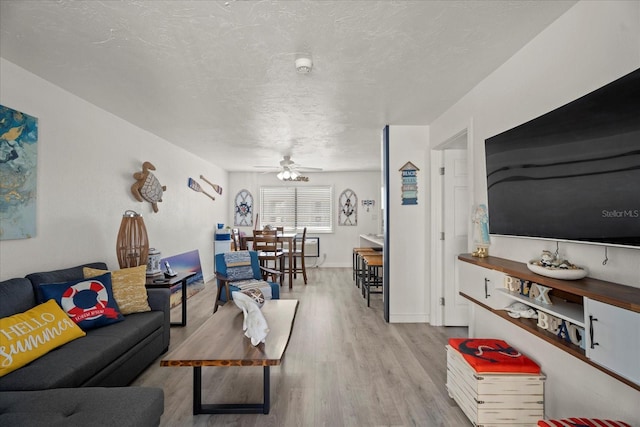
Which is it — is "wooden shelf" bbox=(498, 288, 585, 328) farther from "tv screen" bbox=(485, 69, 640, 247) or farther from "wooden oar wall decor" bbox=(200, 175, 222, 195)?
"wooden oar wall decor" bbox=(200, 175, 222, 195)

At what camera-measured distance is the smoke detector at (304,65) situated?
2.12 metres

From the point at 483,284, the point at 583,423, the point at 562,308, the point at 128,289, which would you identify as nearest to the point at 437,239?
the point at 483,284

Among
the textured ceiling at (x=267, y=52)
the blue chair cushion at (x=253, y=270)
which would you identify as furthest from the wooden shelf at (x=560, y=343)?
the blue chair cushion at (x=253, y=270)

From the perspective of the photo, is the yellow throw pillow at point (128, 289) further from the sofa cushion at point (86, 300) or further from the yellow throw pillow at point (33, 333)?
the yellow throw pillow at point (33, 333)

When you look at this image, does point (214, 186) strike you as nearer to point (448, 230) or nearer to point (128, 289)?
point (128, 289)

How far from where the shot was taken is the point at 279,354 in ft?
6.16

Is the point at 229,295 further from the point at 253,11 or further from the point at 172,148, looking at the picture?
the point at 253,11

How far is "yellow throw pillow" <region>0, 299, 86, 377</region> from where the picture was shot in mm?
1690

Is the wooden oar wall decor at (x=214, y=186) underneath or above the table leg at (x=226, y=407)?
above

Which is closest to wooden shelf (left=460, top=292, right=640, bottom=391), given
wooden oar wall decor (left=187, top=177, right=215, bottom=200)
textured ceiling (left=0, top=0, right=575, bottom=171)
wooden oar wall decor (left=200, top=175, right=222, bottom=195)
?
textured ceiling (left=0, top=0, right=575, bottom=171)

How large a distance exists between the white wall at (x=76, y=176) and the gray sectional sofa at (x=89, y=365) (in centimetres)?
23

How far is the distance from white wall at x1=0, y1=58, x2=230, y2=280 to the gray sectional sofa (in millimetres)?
231

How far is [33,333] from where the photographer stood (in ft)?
6.05

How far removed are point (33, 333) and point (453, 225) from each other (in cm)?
382
